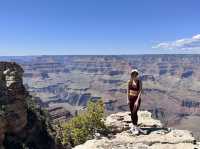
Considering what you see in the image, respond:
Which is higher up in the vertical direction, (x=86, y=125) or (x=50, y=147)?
(x=86, y=125)

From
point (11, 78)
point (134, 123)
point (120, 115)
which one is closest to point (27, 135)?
point (11, 78)

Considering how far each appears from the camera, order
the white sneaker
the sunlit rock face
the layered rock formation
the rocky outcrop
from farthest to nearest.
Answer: the sunlit rock face
the layered rock formation
the white sneaker
the rocky outcrop

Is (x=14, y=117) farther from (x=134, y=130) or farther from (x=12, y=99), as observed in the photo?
(x=134, y=130)

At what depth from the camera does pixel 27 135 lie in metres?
57.6

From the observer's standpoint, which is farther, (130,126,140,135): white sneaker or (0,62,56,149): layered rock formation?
(0,62,56,149): layered rock formation

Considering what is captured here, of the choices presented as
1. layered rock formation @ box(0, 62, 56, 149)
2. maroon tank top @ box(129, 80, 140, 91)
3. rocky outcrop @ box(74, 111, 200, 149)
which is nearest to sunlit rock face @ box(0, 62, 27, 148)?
layered rock formation @ box(0, 62, 56, 149)

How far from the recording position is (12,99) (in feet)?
177

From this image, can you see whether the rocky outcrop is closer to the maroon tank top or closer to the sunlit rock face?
the maroon tank top

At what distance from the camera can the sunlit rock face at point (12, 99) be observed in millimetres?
52875

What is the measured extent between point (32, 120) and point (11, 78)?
354 inches

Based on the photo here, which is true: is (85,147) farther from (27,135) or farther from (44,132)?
(44,132)

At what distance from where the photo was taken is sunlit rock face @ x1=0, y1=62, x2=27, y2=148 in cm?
5288

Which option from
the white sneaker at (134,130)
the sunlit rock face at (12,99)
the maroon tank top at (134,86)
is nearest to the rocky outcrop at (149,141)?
the white sneaker at (134,130)

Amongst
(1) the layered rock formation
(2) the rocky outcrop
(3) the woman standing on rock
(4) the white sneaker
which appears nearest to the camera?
(2) the rocky outcrop
